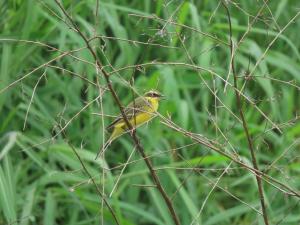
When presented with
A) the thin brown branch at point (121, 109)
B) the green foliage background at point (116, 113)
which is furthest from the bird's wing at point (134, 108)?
the green foliage background at point (116, 113)

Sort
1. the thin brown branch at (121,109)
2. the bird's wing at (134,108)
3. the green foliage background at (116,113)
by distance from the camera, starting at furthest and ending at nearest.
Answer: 1. the green foliage background at (116,113)
2. the bird's wing at (134,108)
3. the thin brown branch at (121,109)

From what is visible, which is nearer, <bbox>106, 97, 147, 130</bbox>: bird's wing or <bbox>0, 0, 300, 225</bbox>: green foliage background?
<bbox>106, 97, 147, 130</bbox>: bird's wing

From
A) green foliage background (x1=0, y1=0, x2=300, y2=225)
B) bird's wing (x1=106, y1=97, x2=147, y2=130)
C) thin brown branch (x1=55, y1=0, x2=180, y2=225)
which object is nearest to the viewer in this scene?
thin brown branch (x1=55, y1=0, x2=180, y2=225)

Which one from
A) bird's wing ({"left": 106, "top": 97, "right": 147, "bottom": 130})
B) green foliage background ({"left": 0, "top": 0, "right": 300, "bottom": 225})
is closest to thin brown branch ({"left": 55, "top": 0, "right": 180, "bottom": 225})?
bird's wing ({"left": 106, "top": 97, "right": 147, "bottom": 130})

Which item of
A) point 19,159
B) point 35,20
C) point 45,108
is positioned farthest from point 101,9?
point 19,159

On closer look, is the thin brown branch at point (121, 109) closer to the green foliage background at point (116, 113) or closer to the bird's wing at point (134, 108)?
the bird's wing at point (134, 108)

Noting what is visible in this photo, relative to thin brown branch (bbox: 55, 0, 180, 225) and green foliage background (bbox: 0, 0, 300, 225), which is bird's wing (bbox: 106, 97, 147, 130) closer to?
thin brown branch (bbox: 55, 0, 180, 225)

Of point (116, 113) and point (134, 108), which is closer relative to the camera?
point (134, 108)

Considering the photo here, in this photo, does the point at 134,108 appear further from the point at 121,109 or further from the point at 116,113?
the point at 116,113

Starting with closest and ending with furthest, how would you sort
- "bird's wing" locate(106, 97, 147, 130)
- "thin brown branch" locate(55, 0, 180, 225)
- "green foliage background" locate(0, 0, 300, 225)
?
"thin brown branch" locate(55, 0, 180, 225), "bird's wing" locate(106, 97, 147, 130), "green foliage background" locate(0, 0, 300, 225)

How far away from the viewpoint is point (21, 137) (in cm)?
385

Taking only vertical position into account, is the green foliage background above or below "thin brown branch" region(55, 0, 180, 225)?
below

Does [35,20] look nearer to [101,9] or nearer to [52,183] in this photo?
[101,9]

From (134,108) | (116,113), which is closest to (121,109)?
(134,108)
